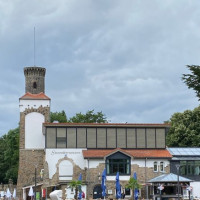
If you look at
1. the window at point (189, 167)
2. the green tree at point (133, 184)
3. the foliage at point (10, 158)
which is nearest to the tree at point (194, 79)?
the green tree at point (133, 184)

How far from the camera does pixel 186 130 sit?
85.6 meters

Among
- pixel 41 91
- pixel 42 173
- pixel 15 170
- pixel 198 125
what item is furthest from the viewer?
pixel 15 170

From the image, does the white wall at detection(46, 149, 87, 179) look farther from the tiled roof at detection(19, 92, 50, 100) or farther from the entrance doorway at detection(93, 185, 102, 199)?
the tiled roof at detection(19, 92, 50, 100)

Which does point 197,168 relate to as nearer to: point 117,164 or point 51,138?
point 117,164

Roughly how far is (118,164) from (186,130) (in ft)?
60.9

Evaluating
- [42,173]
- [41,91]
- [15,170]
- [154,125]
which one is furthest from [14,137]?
[154,125]

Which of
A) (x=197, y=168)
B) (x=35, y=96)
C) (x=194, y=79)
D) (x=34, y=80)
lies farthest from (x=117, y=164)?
(x=194, y=79)

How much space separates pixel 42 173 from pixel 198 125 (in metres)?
25.8

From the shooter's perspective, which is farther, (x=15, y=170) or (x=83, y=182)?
(x=15, y=170)

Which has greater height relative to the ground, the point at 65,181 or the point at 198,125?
the point at 198,125

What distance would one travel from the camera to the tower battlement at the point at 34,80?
81.2 m

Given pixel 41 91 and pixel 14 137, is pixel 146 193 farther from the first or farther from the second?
pixel 14 137

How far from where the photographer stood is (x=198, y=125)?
3423 inches

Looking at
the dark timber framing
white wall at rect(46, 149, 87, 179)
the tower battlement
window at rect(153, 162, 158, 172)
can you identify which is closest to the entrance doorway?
white wall at rect(46, 149, 87, 179)
